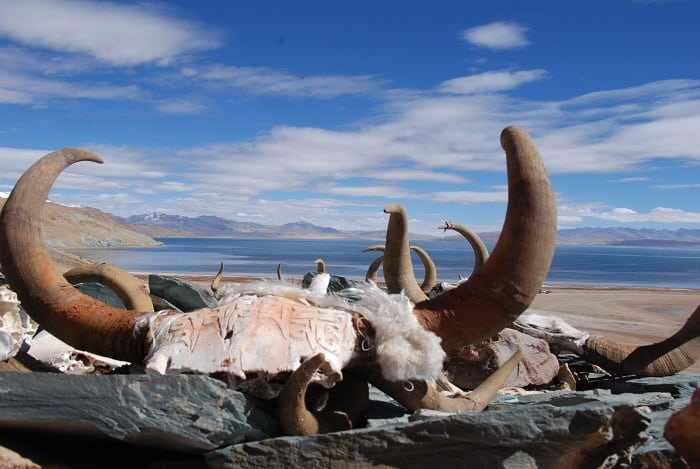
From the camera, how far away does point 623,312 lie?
1178 inches

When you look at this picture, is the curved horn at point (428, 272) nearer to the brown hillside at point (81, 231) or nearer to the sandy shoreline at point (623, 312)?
the sandy shoreline at point (623, 312)

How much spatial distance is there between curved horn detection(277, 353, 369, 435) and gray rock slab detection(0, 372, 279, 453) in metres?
0.15

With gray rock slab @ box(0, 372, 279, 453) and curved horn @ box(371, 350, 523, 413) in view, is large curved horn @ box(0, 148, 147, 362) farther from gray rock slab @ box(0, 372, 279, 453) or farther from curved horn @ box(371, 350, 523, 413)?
curved horn @ box(371, 350, 523, 413)

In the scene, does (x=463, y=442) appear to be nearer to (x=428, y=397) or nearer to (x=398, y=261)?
(x=428, y=397)

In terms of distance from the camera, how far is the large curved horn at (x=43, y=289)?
3854 millimetres

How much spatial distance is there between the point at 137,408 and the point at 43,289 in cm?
112

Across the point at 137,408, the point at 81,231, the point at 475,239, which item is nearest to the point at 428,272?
the point at 475,239

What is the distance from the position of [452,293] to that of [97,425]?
6.27 ft

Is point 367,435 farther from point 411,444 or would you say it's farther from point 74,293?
point 74,293

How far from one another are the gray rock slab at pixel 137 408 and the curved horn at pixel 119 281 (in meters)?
1.34

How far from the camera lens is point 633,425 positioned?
3285 millimetres

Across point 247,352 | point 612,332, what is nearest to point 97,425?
point 247,352

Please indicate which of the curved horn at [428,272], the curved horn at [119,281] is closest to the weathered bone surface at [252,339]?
the curved horn at [119,281]

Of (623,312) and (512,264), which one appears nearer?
Answer: (512,264)
